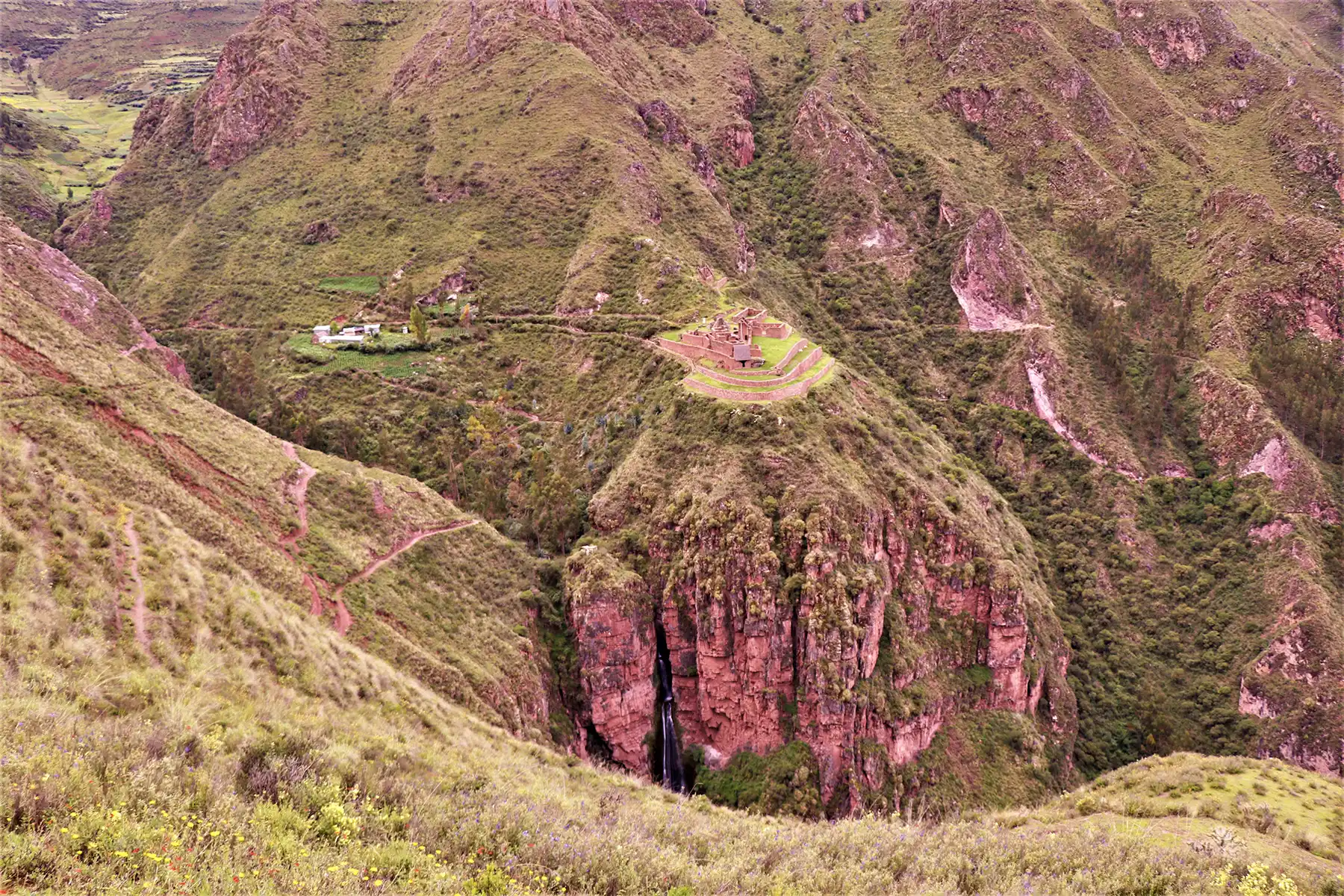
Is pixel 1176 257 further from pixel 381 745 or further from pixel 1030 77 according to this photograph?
pixel 381 745

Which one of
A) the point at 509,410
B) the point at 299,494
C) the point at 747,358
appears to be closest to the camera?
the point at 299,494

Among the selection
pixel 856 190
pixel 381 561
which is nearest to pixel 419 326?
pixel 381 561

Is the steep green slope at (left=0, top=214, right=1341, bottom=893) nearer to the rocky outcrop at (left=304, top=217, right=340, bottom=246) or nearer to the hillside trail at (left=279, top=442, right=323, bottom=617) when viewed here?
the hillside trail at (left=279, top=442, right=323, bottom=617)

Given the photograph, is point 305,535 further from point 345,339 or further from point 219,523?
point 345,339

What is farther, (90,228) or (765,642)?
(90,228)


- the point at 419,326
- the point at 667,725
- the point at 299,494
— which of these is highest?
the point at 419,326

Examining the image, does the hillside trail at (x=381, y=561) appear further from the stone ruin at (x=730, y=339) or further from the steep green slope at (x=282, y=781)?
the stone ruin at (x=730, y=339)

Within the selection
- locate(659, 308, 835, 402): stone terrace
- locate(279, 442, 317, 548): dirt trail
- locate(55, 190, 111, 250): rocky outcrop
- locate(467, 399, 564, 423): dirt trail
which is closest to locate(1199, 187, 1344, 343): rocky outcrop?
locate(659, 308, 835, 402): stone terrace
